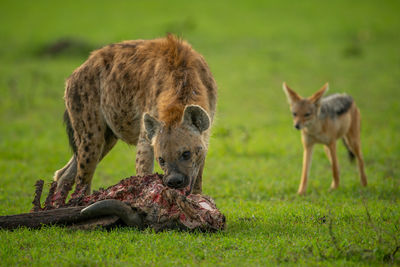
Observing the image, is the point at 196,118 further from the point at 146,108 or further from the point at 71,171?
the point at 71,171

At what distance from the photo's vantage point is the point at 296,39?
24.7m

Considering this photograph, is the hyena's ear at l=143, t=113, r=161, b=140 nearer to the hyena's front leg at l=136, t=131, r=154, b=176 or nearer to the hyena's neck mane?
the hyena's neck mane

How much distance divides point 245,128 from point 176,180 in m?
7.64

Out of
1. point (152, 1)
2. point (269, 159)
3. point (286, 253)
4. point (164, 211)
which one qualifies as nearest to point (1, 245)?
point (164, 211)

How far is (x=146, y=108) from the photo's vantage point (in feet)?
19.0

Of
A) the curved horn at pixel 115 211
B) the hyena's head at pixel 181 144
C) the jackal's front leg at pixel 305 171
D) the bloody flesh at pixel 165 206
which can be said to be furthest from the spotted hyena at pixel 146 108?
the jackal's front leg at pixel 305 171

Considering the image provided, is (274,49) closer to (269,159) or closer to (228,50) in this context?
(228,50)

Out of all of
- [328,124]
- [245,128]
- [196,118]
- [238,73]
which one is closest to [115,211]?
[196,118]

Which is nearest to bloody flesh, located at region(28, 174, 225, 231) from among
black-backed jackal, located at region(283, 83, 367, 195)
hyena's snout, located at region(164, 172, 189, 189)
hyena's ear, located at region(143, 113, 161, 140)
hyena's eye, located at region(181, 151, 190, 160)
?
hyena's snout, located at region(164, 172, 189, 189)

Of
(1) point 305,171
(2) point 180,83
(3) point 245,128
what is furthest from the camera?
(3) point 245,128

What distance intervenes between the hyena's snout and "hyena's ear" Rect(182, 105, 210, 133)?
1.63ft

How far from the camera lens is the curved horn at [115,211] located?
4754mm

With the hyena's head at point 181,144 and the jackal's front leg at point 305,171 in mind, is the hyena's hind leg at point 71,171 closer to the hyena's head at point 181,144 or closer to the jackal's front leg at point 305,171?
the hyena's head at point 181,144

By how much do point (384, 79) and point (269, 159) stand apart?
963 cm
